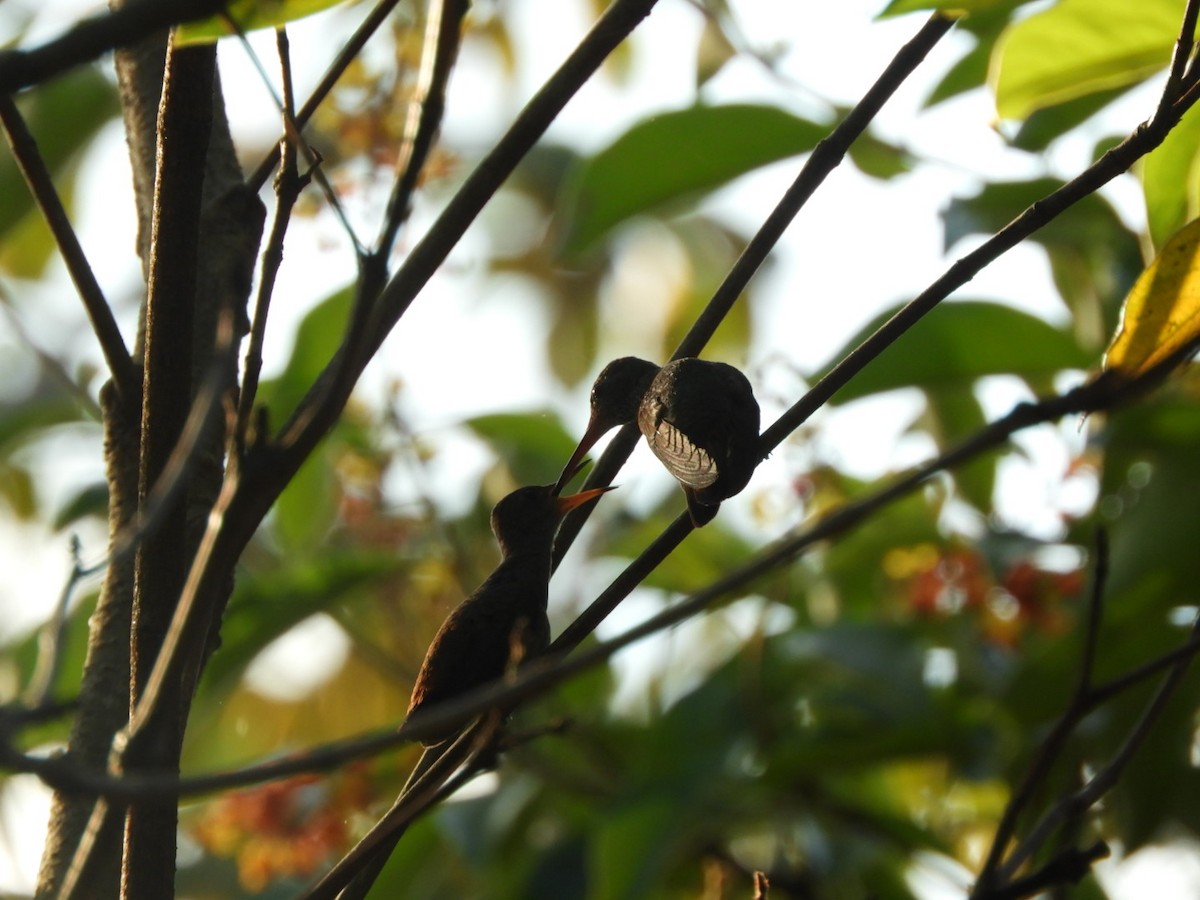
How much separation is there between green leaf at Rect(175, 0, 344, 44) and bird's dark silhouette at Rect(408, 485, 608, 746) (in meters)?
0.65

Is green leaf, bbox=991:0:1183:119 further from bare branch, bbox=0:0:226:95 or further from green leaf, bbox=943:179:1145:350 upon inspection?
bare branch, bbox=0:0:226:95

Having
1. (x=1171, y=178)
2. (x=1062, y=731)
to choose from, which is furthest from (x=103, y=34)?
(x=1171, y=178)

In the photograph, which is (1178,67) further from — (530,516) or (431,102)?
(530,516)

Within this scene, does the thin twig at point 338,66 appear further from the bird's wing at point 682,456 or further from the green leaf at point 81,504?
the green leaf at point 81,504

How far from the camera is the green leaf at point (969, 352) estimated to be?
3035 millimetres

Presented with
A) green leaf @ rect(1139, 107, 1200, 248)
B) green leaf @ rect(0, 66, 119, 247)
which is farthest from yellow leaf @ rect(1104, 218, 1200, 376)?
green leaf @ rect(0, 66, 119, 247)

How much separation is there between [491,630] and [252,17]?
2.50ft

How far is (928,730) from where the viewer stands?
10.5ft

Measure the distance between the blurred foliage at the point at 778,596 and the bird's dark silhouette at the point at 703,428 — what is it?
60cm

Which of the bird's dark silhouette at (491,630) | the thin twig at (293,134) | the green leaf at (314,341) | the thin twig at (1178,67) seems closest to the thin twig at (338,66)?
the thin twig at (293,134)

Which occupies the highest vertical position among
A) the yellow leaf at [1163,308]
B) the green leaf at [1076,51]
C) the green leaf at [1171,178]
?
the green leaf at [1076,51]

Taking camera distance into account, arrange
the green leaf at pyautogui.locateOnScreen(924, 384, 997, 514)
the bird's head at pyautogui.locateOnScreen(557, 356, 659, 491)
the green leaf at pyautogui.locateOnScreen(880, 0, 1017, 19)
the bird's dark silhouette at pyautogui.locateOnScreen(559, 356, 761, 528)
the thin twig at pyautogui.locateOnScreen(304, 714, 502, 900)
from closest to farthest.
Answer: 1. the thin twig at pyautogui.locateOnScreen(304, 714, 502, 900)
2. the green leaf at pyautogui.locateOnScreen(880, 0, 1017, 19)
3. the bird's dark silhouette at pyautogui.locateOnScreen(559, 356, 761, 528)
4. the bird's head at pyautogui.locateOnScreen(557, 356, 659, 491)
5. the green leaf at pyautogui.locateOnScreen(924, 384, 997, 514)

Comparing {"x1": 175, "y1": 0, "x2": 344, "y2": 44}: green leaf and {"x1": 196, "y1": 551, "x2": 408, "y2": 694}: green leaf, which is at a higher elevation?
{"x1": 196, "y1": 551, "x2": 408, "y2": 694}: green leaf

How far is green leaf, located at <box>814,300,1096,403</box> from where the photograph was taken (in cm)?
304
